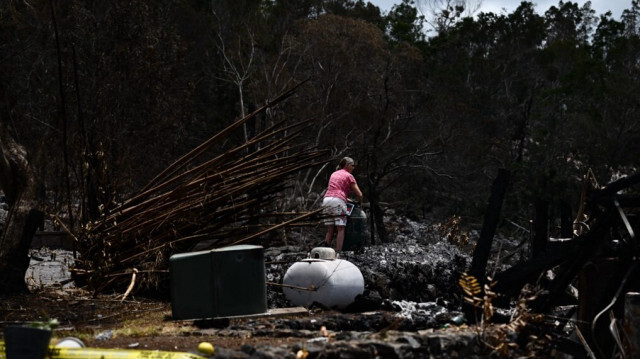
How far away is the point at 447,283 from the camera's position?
546 inches

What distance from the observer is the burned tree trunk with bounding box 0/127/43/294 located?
36.3ft

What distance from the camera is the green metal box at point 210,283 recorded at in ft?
28.6

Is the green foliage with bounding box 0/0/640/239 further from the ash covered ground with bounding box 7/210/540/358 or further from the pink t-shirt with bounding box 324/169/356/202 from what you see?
the ash covered ground with bounding box 7/210/540/358

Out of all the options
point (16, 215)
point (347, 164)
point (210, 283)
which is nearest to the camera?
point (210, 283)

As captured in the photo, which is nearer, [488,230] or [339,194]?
[488,230]

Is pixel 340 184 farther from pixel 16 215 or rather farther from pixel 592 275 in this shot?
pixel 592 275

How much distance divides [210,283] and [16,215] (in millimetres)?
3580

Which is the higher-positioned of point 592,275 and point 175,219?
point 175,219

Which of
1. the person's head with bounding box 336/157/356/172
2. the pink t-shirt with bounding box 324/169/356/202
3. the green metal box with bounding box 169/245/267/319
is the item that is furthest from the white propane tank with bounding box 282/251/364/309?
the person's head with bounding box 336/157/356/172

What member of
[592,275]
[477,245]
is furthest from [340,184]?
[592,275]

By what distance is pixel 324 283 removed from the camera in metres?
9.84

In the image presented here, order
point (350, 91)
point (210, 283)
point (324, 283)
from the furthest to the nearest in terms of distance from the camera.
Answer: point (350, 91) → point (324, 283) → point (210, 283)

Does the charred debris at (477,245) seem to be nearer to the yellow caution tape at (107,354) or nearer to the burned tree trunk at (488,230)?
the burned tree trunk at (488,230)

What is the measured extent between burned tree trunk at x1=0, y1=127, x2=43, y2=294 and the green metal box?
303 cm
